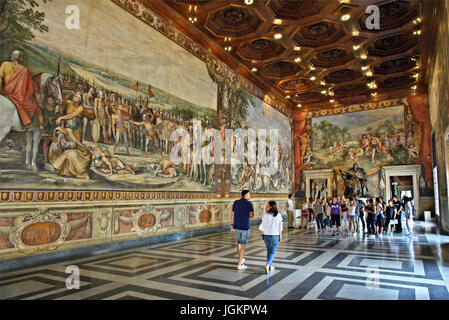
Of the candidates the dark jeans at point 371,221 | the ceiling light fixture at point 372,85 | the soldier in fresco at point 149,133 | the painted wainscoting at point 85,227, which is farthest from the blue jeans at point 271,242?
the ceiling light fixture at point 372,85

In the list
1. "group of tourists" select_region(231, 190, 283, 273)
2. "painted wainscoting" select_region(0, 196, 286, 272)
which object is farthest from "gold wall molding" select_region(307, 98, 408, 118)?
"group of tourists" select_region(231, 190, 283, 273)

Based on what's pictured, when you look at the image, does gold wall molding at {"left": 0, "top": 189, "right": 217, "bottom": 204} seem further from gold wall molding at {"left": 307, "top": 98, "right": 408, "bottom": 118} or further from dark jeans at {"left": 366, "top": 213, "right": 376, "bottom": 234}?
gold wall molding at {"left": 307, "top": 98, "right": 408, "bottom": 118}

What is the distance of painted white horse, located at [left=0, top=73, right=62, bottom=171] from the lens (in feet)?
21.1

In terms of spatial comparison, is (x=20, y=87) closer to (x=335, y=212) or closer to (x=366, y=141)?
(x=335, y=212)

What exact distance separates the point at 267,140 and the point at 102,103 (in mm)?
12726

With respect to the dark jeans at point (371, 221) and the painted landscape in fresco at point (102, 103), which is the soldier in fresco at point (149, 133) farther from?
the dark jeans at point (371, 221)

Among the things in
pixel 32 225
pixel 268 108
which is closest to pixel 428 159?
pixel 268 108

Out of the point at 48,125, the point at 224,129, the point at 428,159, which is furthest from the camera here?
the point at 428,159

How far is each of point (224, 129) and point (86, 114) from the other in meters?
7.59

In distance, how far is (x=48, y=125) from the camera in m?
7.24

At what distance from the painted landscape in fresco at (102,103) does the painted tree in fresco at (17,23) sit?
2 cm

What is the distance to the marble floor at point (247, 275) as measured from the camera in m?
4.66

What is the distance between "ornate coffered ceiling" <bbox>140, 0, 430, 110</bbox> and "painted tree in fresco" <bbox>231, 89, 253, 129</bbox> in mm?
1317

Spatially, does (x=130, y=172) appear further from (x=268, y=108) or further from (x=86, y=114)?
(x=268, y=108)
